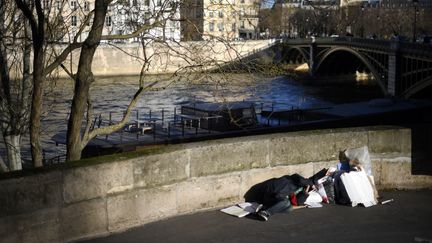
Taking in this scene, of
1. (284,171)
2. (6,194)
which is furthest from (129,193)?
(284,171)

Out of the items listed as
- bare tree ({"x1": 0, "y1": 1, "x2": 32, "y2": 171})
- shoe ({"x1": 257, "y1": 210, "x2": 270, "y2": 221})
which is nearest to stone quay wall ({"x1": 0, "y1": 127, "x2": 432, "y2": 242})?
shoe ({"x1": 257, "y1": 210, "x2": 270, "y2": 221})

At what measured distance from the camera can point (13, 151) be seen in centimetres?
654

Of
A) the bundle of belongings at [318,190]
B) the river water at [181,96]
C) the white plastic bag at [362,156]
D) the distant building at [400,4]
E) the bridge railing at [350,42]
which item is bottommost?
the river water at [181,96]

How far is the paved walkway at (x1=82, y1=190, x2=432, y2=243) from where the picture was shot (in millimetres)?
4156

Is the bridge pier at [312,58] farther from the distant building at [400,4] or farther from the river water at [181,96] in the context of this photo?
the distant building at [400,4]

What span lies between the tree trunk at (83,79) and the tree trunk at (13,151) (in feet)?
6.31

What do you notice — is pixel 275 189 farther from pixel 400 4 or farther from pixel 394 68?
pixel 400 4

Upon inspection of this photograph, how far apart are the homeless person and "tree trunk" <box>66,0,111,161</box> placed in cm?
139

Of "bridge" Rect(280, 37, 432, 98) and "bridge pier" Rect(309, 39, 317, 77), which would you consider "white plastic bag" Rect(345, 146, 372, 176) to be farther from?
"bridge pier" Rect(309, 39, 317, 77)

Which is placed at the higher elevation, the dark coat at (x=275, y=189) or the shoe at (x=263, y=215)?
the dark coat at (x=275, y=189)

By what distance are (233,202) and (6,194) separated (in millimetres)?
1778

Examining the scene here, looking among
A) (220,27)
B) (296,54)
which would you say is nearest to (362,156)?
(220,27)

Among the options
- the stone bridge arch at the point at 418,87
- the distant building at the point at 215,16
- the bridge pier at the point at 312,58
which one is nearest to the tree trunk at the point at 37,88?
the distant building at the point at 215,16

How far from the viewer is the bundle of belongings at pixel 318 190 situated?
480 centimetres
